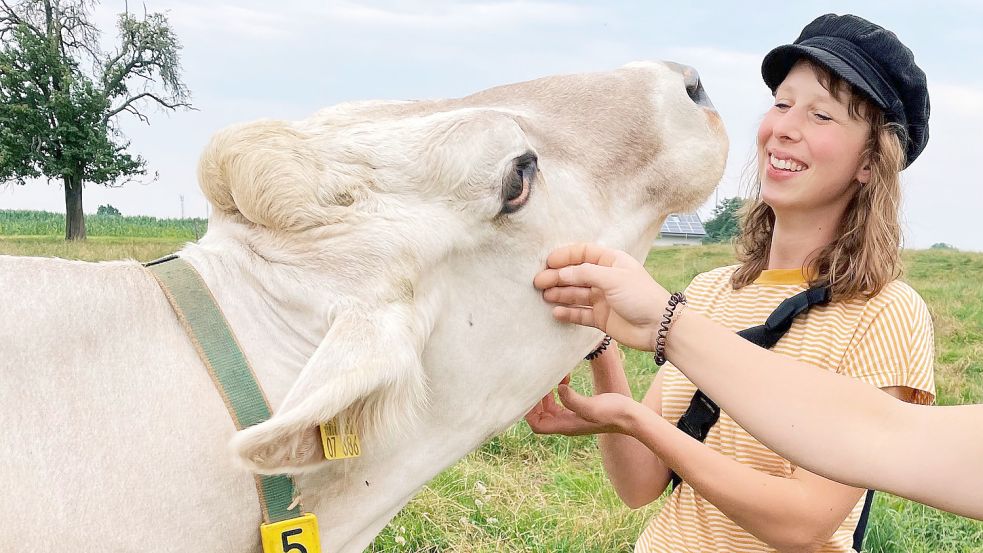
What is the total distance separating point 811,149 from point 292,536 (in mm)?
1666

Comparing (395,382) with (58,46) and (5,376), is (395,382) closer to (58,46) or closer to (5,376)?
(5,376)

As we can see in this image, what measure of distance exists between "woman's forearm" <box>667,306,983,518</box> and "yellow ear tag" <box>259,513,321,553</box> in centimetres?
87

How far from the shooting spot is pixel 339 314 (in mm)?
1706

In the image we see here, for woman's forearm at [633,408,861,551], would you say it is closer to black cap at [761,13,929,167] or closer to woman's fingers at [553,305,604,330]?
woman's fingers at [553,305,604,330]

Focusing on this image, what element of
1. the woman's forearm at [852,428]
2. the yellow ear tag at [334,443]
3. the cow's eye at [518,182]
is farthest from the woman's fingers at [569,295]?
the yellow ear tag at [334,443]

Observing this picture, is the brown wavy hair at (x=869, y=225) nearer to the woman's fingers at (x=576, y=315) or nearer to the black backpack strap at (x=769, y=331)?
the black backpack strap at (x=769, y=331)

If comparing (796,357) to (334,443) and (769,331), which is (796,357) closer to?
(769,331)

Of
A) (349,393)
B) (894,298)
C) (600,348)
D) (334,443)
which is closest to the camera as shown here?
(349,393)

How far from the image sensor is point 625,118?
7.22 ft

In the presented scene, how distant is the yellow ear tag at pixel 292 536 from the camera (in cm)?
A: 164

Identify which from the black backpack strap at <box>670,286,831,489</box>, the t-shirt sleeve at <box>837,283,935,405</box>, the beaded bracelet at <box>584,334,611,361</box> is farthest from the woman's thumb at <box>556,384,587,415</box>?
the t-shirt sleeve at <box>837,283,935,405</box>

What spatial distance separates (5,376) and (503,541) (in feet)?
10.4

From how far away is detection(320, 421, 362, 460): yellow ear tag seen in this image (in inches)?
64.7

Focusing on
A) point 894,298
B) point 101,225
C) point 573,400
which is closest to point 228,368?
point 573,400
